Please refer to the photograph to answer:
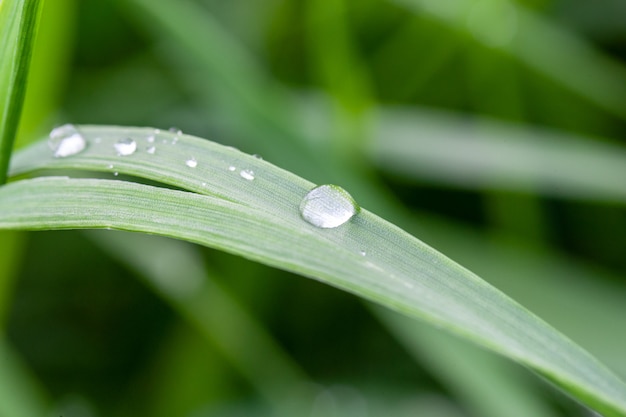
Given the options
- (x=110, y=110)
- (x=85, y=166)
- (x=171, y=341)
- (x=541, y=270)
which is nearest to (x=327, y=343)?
(x=171, y=341)

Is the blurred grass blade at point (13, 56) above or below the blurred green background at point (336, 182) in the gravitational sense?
below

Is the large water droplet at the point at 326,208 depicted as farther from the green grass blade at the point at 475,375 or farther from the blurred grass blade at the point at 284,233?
the green grass blade at the point at 475,375

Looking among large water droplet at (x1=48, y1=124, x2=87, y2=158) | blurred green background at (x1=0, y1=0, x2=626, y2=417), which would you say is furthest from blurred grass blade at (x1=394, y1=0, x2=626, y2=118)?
large water droplet at (x1=48, y1=124, x2=87, y2=158)

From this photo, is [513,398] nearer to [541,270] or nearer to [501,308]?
[541,270]

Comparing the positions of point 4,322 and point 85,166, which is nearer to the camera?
point 85,166

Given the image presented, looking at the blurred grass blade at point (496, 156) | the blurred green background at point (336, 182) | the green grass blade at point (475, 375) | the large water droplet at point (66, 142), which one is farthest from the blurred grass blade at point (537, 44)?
the large water droplet at point (66, 142)

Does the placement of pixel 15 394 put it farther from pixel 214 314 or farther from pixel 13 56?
pixel 13 56
